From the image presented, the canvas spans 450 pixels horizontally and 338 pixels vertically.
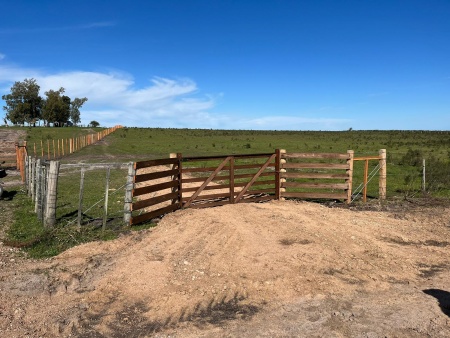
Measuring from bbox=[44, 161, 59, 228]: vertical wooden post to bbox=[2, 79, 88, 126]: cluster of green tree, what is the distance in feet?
312

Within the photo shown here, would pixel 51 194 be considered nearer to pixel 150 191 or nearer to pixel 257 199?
pixel 150 191

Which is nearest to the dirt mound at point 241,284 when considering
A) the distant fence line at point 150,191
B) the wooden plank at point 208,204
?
the distant fence line at point 150,191

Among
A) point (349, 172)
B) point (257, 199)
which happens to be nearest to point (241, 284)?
point (257, 199)

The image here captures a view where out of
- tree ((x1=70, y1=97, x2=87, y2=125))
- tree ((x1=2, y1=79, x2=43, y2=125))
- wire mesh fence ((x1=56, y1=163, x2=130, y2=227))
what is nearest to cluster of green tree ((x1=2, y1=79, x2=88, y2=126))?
tree ((x1=2, y1=79, x2=43, y2=125))

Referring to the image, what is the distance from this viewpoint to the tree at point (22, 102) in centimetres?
9756

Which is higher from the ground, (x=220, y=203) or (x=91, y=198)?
(x=220, y=203)

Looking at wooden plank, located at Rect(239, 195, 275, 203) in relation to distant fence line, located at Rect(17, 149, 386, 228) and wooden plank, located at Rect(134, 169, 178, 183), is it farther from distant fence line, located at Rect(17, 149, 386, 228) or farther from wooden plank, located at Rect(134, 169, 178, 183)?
wooden plank, located at Rect(134, 169, 178, 183)

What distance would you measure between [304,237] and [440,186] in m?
10.5

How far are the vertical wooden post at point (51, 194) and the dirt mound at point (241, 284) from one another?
166cm

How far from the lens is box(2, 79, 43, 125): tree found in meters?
97.6

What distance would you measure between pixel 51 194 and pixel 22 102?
341 ft

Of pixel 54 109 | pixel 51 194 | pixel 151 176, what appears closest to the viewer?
pixel 51 194

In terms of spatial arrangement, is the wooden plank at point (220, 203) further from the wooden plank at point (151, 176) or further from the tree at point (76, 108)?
the tree at point (76, 108)

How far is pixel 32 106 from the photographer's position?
100 meters
